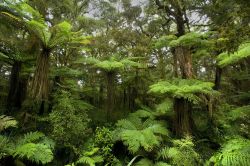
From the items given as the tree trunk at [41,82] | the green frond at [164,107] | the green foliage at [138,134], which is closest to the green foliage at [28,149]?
the tree trunk at [41,82]

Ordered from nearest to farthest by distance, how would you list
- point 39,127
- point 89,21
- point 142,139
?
point 142,139 < point 39,127 < point 89,21

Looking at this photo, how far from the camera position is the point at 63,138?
7176 mm

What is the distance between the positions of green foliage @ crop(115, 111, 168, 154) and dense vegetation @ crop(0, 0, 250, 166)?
0.09ft

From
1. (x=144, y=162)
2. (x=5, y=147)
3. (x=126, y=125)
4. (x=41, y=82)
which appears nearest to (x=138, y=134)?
(x=144, y=162)

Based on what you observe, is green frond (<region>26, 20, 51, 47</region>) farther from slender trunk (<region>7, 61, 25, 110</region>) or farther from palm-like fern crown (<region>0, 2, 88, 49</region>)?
slender trunk (<region>7, 61, 25, 110</region>)

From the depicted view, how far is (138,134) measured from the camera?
24.0 feet

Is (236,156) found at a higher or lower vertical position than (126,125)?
lower

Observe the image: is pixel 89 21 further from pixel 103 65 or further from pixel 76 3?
pixel 103 65

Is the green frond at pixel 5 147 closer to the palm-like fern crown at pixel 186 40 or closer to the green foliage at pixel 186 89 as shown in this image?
the green foliage at pixel 186 89

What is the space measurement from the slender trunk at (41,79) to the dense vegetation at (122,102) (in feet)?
0.09

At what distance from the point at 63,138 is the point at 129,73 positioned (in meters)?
4.91

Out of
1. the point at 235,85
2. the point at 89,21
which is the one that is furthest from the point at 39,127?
the point at 235,85

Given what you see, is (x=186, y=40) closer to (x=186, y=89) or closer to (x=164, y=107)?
(x=186, y=89)

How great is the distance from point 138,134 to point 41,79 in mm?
2979
